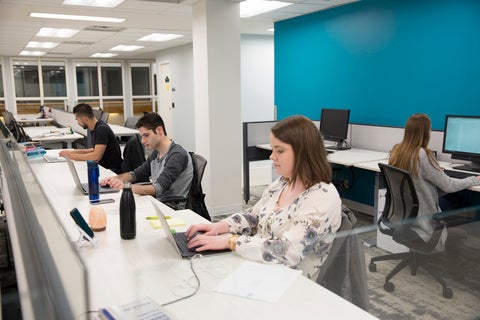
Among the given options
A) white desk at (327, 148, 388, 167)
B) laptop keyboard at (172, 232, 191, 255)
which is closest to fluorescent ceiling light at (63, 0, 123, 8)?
white desk at (327, 148, 388, 167)

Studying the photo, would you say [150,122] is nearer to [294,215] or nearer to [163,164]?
[163,164]

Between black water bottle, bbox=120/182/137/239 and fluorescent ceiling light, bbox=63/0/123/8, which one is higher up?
fluorescent ceiling light, bbox=63/0/123/8

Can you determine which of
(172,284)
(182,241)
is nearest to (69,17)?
(182,241)

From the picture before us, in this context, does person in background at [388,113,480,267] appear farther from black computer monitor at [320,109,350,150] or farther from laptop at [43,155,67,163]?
laptop at [43,155,67,163]

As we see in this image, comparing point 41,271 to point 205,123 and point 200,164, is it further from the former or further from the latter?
point 205,123

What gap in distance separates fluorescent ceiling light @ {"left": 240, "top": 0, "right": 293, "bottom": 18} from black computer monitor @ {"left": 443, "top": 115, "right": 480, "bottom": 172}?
2438 mm

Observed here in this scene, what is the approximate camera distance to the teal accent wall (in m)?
4.07

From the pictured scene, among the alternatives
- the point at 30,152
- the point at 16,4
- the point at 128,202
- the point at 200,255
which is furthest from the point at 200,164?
the point at 16,4

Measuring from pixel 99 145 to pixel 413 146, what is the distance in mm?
2795

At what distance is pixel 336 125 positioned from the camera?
16.6 feet

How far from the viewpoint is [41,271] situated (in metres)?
1.26

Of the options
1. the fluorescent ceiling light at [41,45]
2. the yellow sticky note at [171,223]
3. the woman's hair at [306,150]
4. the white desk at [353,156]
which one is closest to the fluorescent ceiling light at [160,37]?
the fluorescent ceiling light at [41,45]

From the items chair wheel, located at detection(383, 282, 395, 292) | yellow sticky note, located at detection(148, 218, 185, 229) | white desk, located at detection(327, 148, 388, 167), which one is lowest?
chair wheel, located at detection(383, 282, 395, 292)

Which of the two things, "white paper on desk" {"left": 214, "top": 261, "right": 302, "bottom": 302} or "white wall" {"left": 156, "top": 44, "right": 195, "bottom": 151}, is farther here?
"white wall" {"left": 156, "top": 44, "right": 195, "bottom": 151}
